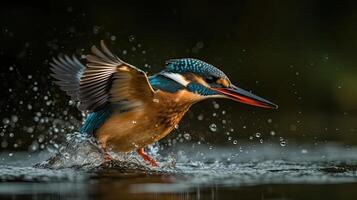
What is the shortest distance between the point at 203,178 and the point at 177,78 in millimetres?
935

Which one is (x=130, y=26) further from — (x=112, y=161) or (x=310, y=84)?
(x=112, y=161)

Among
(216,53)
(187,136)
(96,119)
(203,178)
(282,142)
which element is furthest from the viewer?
(216,53)

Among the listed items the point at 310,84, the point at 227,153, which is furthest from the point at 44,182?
the point at 310,84

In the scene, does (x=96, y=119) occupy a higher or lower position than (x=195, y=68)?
lower

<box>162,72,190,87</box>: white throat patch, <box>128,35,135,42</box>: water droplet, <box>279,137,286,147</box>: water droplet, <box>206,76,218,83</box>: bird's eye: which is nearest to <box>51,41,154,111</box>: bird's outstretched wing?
<box>162,72,190,87</box>: white throat patch

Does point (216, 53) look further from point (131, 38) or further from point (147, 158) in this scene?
point (147, 158)

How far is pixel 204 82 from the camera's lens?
6.55 m

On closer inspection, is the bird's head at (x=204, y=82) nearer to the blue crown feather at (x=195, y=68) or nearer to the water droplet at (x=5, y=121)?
the blue crown feather at (x=195, y=68)

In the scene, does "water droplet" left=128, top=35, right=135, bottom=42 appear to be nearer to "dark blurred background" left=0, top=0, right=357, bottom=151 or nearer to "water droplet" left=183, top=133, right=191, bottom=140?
"dark blurred background" left=0, top=0, right=357, bottom=151

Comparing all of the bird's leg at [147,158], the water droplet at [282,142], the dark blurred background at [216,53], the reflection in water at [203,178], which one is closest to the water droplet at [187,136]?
the dark blurred background at [216,53]

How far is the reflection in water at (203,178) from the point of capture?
516 cm

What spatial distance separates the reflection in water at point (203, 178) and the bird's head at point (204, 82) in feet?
1.66

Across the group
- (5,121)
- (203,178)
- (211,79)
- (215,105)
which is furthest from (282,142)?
(5,121)

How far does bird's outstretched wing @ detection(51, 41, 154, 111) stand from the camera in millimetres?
6031
